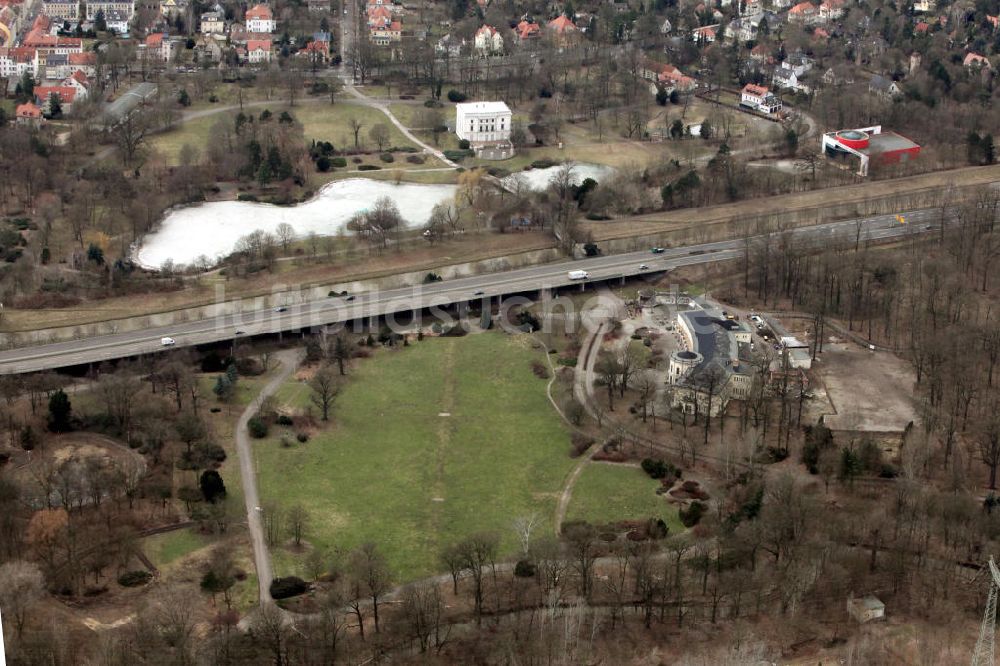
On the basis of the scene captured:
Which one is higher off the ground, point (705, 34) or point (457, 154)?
point (705, 34)

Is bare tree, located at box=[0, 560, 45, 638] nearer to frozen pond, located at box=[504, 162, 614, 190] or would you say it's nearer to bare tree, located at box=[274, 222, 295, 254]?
bare tree, located at box=[274, 222, 295, 254]

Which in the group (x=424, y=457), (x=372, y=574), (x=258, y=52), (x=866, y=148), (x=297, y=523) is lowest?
(x=424, y=457)

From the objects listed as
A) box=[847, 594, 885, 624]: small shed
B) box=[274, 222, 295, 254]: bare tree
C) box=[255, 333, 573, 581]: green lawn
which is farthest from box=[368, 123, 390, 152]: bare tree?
box=[847, 594, 885, 624]: small shed

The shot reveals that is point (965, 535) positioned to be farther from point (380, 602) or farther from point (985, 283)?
point (985, 283)

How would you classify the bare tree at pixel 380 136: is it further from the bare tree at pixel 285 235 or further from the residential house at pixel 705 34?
the residential house at pixel 705 34

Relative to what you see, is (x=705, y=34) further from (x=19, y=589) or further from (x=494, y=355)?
(x=19, y=589)

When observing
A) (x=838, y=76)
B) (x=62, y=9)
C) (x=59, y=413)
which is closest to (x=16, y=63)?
(x=62, y=9)

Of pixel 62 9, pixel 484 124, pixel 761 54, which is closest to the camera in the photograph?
pixel 484 124
